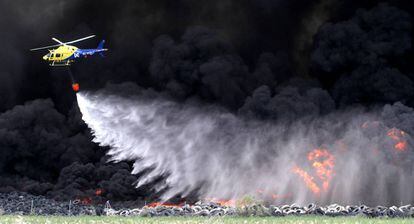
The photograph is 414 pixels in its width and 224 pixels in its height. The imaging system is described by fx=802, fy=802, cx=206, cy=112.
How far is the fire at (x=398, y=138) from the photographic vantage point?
5059 cm

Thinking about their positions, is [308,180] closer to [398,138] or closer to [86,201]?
[398,138]

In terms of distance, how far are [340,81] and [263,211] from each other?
27.5 meters

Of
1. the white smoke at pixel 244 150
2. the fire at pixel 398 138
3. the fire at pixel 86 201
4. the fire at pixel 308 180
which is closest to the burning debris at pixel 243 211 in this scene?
the fire at pixel 86 201

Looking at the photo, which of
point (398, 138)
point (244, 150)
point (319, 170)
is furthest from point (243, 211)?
point (244, 150)

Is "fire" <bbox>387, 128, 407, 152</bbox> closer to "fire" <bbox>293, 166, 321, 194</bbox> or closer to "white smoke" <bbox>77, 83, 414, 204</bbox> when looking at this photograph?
"white smoke" <bbox>77, 83, 414, 204</bbox>

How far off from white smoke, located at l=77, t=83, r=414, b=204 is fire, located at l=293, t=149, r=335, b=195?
0.79 ft

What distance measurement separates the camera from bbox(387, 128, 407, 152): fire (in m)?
50.6

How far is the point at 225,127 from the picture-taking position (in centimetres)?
5841

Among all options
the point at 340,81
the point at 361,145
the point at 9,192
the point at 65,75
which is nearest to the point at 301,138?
the point at 361,145

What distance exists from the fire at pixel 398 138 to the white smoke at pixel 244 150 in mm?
371

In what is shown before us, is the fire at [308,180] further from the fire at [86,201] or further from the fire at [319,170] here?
the fire at [86,201]

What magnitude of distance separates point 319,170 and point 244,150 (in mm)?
6032

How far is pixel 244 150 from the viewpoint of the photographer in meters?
56.3

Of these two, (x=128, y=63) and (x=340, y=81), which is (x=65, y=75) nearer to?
(x=128, y=63)
